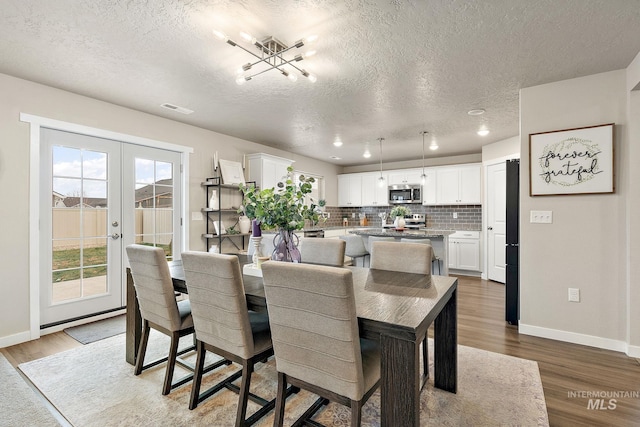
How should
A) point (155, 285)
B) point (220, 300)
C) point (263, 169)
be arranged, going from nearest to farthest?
1. point (220, 300)
2. point (155, 285)
3. point (263, 169)

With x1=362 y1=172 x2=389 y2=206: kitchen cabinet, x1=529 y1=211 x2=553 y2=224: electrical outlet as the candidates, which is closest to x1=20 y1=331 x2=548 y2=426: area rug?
x1=529 y1=211 x2=553 y2=224: electrical outlet

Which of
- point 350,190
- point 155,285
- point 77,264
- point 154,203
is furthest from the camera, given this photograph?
point 350,190

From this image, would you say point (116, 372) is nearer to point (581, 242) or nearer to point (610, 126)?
point (581, 242)

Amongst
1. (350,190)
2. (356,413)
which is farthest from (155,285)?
(350,190)

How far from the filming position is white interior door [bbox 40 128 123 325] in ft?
10.1

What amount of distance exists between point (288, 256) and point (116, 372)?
1.58 meters

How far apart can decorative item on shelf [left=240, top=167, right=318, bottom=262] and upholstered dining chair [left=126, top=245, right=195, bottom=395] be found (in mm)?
643

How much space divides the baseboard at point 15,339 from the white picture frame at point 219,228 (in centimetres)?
213

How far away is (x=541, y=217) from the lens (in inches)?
116

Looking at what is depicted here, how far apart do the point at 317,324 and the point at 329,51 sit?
6.56 ft

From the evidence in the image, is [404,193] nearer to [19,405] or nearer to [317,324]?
[317,324]

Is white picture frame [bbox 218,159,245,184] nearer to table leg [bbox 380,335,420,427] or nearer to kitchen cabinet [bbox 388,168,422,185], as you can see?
kitchen cabinet [bbox 388,168,422,185]

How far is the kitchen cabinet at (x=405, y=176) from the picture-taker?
6.61 m

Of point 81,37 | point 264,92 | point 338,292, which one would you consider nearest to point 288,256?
point 338,292
